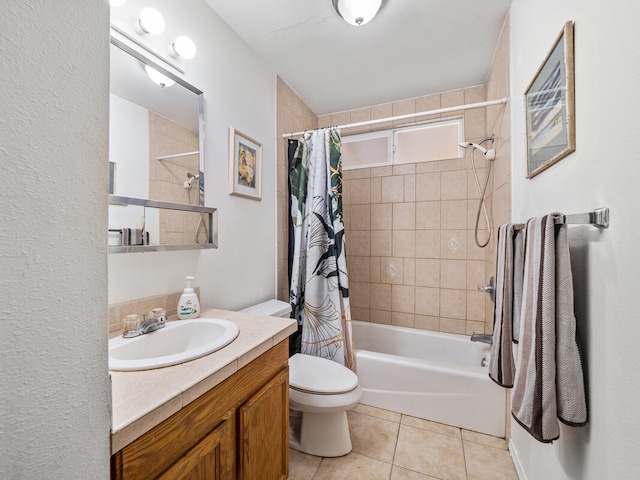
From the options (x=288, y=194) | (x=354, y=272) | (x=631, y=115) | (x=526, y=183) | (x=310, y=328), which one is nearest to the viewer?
(x=631, y=115)

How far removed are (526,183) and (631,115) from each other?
78cm

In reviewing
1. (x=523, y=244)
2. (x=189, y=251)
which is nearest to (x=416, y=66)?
(x=523, y=244)

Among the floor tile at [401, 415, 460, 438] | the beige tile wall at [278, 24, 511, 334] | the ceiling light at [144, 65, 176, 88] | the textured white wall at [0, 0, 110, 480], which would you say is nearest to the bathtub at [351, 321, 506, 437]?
the floor tile at [401, 415, 460, 438]

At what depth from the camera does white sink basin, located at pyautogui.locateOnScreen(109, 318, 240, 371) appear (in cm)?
82

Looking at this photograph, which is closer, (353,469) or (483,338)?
(353,469)

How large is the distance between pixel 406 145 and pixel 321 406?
225 centimetres

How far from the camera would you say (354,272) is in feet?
9.09

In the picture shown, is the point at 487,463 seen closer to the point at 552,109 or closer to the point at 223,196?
the point at 552,109

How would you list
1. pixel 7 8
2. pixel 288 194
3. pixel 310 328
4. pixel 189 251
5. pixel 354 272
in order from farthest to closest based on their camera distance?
pixel 354 272, pixel 288 194, pixel 310 328, pixel 189 251, pixel 7 8

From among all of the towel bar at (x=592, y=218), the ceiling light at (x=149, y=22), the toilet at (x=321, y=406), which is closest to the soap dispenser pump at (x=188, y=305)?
the toilet at (x=321, y=406)

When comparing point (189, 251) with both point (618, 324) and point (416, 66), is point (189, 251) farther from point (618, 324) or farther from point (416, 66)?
point (416, 66)

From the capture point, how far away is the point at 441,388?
1770 mm

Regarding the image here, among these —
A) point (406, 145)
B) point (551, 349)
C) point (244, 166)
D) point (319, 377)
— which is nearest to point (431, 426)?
point (319, 377)

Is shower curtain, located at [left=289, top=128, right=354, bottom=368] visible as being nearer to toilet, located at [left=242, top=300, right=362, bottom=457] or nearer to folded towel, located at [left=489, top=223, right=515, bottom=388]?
toilet, located at [left=242, top=300, right=362, bottom=457]
